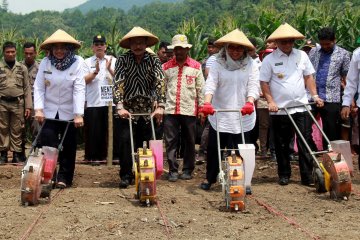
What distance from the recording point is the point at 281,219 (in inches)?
258

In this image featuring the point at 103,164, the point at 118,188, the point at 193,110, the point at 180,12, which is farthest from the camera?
the point at 180,12

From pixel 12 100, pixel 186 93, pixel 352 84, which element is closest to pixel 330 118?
pixel 352 84

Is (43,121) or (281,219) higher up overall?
(43,121)

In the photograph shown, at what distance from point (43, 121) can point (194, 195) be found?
2.03m

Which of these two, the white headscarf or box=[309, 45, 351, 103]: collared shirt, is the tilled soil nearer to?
the white headscarf

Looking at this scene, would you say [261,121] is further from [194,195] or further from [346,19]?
[346,19]

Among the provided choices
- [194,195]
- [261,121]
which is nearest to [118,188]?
[194,195]

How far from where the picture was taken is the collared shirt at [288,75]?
845 centimetres

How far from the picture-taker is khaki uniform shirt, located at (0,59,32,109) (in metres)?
10.7

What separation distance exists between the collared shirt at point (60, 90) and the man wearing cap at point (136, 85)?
46 centimetres

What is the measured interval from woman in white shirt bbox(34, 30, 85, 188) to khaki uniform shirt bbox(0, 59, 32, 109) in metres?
2.51

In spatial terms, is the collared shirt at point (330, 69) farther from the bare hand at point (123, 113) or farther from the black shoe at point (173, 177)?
the bare hand at point (123, 113)

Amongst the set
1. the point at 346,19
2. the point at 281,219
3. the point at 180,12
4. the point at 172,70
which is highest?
the point at 180,12

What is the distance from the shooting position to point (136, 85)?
27.6ft
